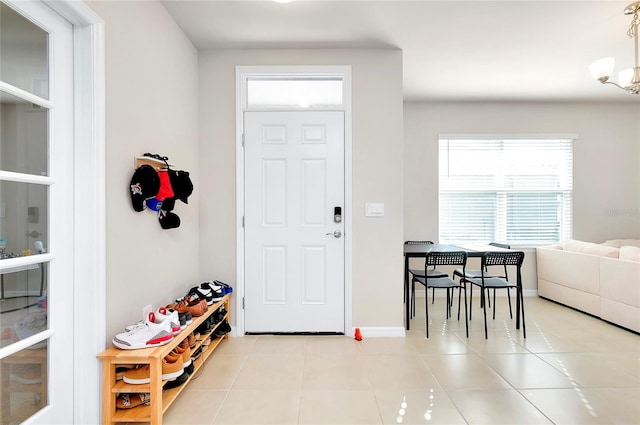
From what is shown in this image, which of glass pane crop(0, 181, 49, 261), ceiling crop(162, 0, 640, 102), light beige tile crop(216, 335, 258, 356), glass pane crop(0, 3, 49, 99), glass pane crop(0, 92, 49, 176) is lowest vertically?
light beige tile crop(216, 335, 258, 356)

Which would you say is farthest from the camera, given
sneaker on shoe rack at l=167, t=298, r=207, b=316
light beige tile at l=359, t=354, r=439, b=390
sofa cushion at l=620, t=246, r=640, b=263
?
sofa cushion at l=620, t=246, r=640, b=263

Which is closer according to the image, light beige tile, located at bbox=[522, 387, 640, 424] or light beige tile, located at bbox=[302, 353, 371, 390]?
light beige tile, located at bbox=[522, 387, 640, 424]

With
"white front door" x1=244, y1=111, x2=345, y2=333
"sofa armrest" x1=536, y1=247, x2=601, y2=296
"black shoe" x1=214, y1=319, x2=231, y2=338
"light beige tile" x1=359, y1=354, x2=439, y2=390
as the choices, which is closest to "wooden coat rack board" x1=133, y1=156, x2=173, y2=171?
"white front door" x1=244, y1=111, x2=345, y2=333

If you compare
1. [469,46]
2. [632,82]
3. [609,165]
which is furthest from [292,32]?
[609,165]

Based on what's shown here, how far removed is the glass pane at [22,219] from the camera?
134cm

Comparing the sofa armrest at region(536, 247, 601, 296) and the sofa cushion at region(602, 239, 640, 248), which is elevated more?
the sofa cushion at region(602, 239, 640, 248)

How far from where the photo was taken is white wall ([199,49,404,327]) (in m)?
3.07

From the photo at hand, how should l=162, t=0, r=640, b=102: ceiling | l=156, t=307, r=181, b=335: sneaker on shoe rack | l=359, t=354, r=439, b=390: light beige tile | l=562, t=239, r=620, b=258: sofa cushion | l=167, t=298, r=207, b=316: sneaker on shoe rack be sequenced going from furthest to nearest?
l=562, t=239, r=620, b=258: sofa cushion
l=162, t=0, r=640, b=102: ceiling
l=167, t=298, r=207, b=316: sneaker on shoe rack
l=359, t=354, r=439, b=390: light beige tile
l=156, t=307, r=181, b=335: sneaker on shoe rack

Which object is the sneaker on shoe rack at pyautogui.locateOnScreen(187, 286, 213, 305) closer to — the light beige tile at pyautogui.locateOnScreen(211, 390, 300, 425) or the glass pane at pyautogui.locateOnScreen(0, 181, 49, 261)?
the light beige tile at pyautogui.locateOnScreen(211, 390, 300, 425)

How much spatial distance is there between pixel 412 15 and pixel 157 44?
1955mm

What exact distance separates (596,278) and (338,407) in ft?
11.0

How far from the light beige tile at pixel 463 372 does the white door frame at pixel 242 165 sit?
2.84 ft

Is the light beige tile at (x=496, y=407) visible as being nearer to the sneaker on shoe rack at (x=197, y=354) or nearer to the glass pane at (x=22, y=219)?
the sneaker on shoe rack at (x=197, y=354)

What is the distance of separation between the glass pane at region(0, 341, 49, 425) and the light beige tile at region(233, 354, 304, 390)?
3.46 feet
